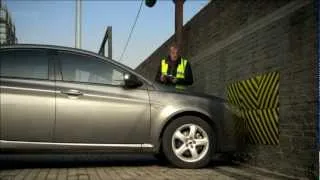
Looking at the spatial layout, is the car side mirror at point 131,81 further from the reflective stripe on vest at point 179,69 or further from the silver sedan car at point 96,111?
the reflective stripe on vest at point 179,69

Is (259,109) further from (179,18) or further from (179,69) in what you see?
(179,18)

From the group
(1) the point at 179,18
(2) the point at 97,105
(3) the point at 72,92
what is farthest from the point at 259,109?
(1) the point at 179,18

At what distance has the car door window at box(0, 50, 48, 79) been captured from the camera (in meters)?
8.01

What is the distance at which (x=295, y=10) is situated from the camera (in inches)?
325

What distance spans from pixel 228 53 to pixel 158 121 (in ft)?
12.7

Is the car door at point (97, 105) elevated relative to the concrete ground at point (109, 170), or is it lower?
elevated

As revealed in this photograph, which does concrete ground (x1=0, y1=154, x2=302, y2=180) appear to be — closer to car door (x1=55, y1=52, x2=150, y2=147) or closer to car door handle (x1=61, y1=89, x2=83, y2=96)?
car door (x1=55, y1=52, x2=150, y2=147)

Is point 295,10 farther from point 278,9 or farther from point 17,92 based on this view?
point 17,92

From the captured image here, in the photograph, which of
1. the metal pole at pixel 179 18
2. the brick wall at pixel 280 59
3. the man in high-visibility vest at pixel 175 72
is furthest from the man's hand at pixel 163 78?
the metal pole at pixel 179 18

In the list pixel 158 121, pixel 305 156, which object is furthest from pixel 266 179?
pixel 158 121

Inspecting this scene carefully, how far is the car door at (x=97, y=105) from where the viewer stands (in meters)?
7.93

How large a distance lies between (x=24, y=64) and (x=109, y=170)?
1.70m

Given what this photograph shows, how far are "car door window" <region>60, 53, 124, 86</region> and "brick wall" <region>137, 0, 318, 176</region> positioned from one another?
2208mm

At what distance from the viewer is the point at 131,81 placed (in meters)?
8.29
